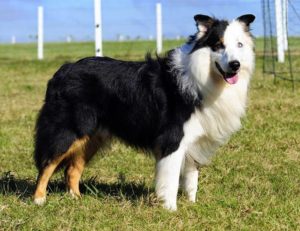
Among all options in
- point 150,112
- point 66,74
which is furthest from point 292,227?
point 66,74

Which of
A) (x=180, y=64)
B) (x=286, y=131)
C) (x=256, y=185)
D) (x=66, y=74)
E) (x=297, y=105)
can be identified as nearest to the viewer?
(x=180, y=64)

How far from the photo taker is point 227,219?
4805 millimetres

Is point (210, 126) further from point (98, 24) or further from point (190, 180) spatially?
point (98, 24)

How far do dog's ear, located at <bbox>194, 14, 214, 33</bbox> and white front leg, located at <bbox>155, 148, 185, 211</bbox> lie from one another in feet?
3.62

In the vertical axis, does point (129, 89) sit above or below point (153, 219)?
above

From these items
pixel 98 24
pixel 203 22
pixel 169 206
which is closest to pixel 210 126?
pixel 169 206

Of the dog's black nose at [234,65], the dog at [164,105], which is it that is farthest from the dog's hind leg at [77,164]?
the dog's black nose at [234,65]

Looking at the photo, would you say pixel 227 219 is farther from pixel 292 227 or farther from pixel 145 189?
pixel 145 189

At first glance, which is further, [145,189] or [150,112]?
[145,189]

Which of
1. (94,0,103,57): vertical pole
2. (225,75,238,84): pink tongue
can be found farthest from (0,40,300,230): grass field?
(94,0,103,57): vertical pole

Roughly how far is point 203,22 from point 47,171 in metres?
2.08

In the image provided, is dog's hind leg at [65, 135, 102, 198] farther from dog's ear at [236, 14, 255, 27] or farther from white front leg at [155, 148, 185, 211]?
dog's ear at [236, 14, 255, 27]

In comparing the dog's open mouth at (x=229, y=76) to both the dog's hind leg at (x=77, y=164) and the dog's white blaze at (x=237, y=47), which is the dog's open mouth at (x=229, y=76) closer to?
the dog's white blaze at (x=237, y=47)

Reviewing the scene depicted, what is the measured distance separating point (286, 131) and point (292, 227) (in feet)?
12.2
